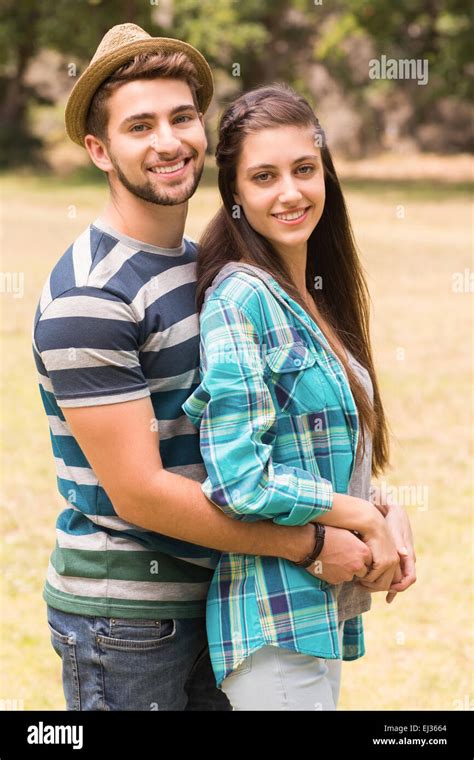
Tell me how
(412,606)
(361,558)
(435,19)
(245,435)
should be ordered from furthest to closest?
(435,19) < (412,606) < (361,558) < (245,435)

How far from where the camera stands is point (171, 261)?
2.29 metres

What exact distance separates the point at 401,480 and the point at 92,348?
13.9ft

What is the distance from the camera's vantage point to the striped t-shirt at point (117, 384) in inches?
81.6

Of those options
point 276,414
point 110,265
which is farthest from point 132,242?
point 276,414

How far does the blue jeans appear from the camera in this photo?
2234 millimetres

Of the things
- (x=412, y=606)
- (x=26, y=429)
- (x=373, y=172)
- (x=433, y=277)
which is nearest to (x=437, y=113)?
(x=373, y=172)

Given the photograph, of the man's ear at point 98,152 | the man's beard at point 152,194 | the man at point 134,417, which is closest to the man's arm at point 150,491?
the man at point 134,417

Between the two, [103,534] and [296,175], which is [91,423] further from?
[296,175]

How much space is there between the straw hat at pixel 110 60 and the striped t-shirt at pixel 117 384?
0.96ft

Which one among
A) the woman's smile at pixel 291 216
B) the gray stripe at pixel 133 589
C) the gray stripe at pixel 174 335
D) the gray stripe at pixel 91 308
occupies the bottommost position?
the gray stripe at pixel 133 589

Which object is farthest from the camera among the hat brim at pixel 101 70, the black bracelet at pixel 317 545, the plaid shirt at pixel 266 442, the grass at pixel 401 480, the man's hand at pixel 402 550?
the grass at pixel 401 480

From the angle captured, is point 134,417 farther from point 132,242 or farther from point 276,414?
point 132,242

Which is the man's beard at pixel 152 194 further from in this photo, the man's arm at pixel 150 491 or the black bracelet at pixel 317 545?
the black bracelet at pixel 317 545

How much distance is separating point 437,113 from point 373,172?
16.0 ft
